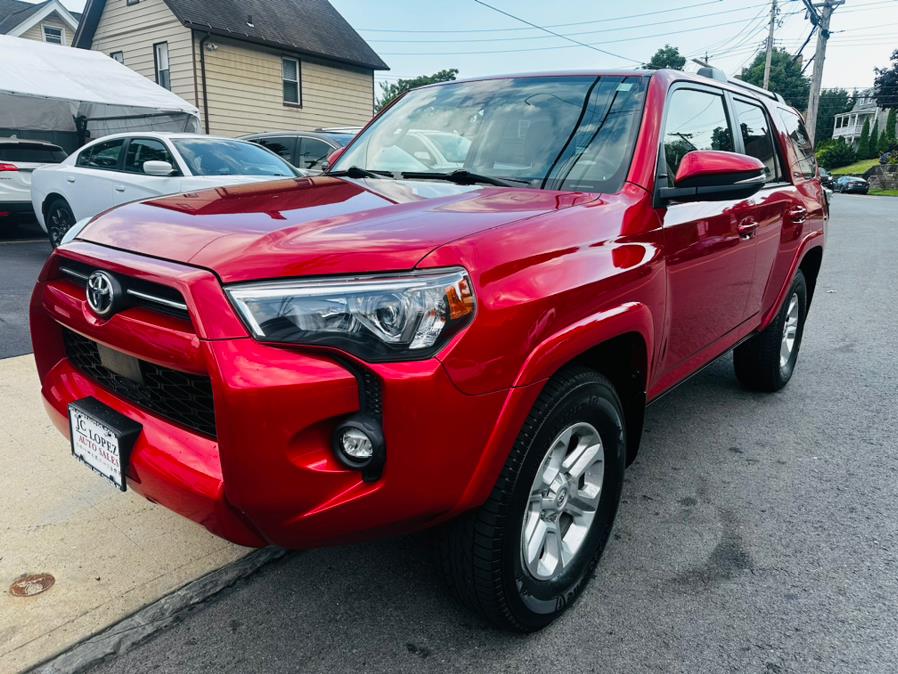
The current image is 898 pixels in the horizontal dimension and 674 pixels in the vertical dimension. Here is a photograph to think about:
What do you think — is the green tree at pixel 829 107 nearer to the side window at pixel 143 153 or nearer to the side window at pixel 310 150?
the side window at pixel 310 150

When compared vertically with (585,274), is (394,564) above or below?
below

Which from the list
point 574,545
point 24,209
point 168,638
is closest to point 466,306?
point 574,545

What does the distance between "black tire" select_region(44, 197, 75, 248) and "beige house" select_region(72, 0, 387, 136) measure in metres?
9.51

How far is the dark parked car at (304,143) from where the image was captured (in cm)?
1095

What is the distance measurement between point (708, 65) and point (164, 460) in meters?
3.36

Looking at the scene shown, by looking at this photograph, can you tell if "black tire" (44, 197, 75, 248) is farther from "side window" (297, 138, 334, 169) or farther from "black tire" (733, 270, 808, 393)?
"black tire" (733, 270, 808, 393)

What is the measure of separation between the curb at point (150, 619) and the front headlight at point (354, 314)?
1.22 m

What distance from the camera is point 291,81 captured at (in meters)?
19.8

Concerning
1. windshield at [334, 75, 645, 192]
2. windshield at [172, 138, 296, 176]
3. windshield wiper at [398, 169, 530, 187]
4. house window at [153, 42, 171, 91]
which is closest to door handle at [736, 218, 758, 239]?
windshield at [334, 75, 645, 192]

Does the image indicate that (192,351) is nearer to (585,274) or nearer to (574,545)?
(585,274)

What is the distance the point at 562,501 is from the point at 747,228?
5.95 feet

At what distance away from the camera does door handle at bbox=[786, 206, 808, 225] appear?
3.93 meters

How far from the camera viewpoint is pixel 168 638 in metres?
2.19

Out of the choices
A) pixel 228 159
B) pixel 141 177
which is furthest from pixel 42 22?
pixel 228 159
